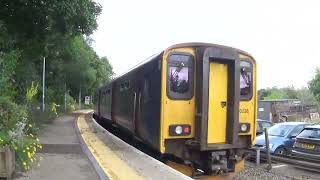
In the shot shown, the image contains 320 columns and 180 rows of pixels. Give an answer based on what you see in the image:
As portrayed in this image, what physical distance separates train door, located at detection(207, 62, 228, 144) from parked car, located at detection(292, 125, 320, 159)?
5458 millimetres

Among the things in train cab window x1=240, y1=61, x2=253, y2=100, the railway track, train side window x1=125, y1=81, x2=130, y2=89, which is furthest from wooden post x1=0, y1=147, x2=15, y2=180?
the railway track

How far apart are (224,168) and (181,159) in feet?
3.47

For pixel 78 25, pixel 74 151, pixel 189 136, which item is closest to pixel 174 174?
pixel 189 136

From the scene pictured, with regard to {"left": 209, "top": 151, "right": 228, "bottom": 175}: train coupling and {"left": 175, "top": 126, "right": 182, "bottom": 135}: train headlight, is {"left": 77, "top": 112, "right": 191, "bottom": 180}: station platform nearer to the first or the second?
{"left": 175, "top": 126, "right": 182, "bottom": 135}: train headlight

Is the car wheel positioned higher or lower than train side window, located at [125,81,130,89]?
lower

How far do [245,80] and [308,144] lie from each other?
507cm

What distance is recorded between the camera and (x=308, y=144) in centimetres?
1673

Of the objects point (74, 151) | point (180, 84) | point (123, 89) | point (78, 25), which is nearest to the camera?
point (180, 84)

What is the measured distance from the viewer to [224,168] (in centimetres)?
1244

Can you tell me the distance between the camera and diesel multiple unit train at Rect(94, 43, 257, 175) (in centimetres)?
1170

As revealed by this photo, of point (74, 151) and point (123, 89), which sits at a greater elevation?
point (123, 89)

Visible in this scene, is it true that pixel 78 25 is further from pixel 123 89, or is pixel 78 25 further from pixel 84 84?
pixel 84 84

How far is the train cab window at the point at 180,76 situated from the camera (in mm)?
11883

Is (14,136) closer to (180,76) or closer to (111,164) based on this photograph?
(111,164)
